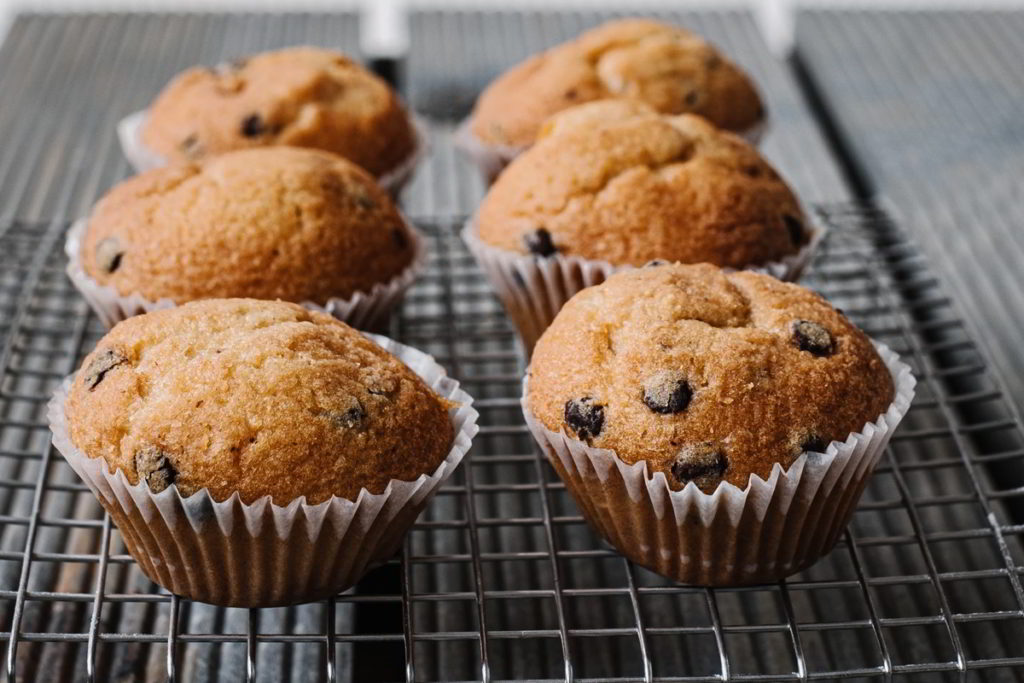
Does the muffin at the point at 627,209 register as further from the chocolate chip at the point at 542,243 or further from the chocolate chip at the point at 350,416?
the chocolate chip at the point at 350,416

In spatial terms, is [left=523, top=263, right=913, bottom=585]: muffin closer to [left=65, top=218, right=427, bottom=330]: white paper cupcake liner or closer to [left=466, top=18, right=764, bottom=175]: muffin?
[left=65, top=218, right=427, bottom=330]: white paper cupcake liner

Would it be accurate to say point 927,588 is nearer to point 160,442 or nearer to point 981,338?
point 981,338

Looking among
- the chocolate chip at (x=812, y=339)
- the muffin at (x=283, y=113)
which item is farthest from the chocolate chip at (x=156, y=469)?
the muffin at (x=283, y=113)

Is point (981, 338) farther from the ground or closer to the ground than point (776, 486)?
closer to the ground

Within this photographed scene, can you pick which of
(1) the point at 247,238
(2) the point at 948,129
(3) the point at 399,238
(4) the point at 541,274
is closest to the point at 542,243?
(4) the point at 541,274

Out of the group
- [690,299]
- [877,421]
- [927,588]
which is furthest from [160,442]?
[927,588]

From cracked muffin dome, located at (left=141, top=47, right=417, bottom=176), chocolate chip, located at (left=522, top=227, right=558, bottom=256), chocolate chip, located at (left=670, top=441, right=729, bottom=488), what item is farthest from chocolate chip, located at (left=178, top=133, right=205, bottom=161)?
chocolate chip, located at (left=670, top=441, right=729, bottom=488)

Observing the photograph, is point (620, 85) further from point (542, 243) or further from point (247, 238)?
point (247, 238)
